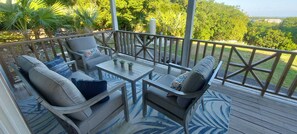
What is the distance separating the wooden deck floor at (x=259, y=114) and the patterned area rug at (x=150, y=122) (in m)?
0.13

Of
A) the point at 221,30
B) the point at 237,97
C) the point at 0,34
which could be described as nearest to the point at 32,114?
the point at 237,97

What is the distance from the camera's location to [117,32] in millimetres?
4238

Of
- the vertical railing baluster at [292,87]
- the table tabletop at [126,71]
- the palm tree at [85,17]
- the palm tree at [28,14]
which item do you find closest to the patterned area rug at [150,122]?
the table tabletop at [126,71]

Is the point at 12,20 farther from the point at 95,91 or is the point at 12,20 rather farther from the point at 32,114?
the point at 95,91

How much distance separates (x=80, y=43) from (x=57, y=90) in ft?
7.04

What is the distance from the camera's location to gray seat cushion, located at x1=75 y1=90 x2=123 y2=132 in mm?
1347

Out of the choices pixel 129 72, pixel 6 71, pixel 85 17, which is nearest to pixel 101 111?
pixel 129 72

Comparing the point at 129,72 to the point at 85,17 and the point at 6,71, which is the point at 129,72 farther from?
the point at 85,17

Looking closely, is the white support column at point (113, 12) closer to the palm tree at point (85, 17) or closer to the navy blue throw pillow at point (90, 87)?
the palm tree at point (85, 17)

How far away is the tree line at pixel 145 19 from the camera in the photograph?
3.40 meters

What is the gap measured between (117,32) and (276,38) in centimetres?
842

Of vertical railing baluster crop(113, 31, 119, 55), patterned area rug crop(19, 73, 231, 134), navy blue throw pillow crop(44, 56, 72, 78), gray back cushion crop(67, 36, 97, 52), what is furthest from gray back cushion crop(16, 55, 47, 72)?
vertical railing baluster crop(113, 31, 119, 55)

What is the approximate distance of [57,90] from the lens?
1156 mm

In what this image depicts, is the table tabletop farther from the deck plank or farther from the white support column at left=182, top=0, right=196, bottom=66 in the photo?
the deck plank
